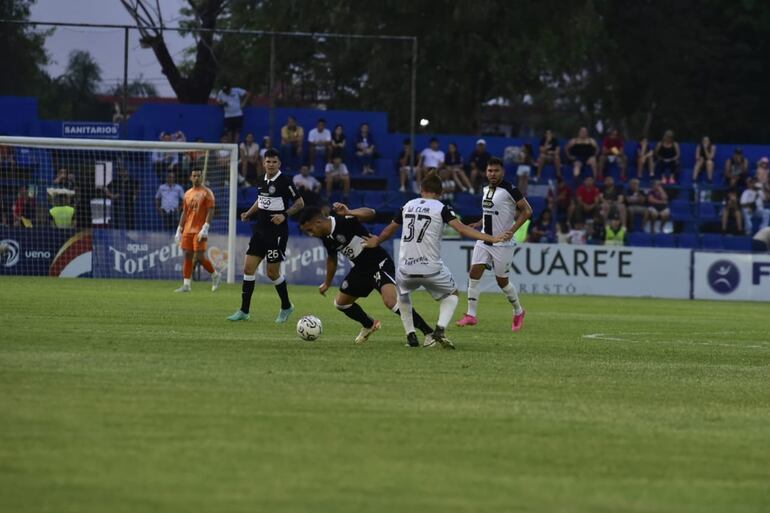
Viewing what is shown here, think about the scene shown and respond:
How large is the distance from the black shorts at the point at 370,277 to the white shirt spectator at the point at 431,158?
2207cm

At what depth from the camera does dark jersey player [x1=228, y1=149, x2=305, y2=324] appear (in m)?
19.2

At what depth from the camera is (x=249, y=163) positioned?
35688 mm

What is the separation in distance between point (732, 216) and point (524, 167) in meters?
5.84

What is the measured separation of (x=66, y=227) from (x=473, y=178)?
11.2 meters

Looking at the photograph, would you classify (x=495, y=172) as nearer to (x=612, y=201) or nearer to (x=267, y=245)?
(x=267, y=245)

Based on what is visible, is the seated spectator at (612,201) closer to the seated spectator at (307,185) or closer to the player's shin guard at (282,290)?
the seated spectator at (307,185)

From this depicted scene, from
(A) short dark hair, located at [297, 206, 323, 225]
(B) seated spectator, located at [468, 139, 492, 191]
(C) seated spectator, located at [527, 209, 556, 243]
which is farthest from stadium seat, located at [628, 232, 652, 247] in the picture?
(A) short dark hair, located at [297, 206, 323, 225]

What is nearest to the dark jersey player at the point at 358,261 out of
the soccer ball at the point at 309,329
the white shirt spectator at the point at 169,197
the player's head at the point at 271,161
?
the soccer ball at the point at 309,329

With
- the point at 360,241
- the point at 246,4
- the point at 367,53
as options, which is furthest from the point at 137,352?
the point at 246,4

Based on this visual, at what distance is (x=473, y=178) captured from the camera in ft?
125

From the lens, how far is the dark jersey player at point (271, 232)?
62.8 ft

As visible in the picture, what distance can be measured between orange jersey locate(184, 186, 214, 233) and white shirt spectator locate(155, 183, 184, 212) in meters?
6.45

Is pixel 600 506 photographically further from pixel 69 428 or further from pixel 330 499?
pixel 69 428

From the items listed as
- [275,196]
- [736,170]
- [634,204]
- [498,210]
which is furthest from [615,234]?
[275,196]
